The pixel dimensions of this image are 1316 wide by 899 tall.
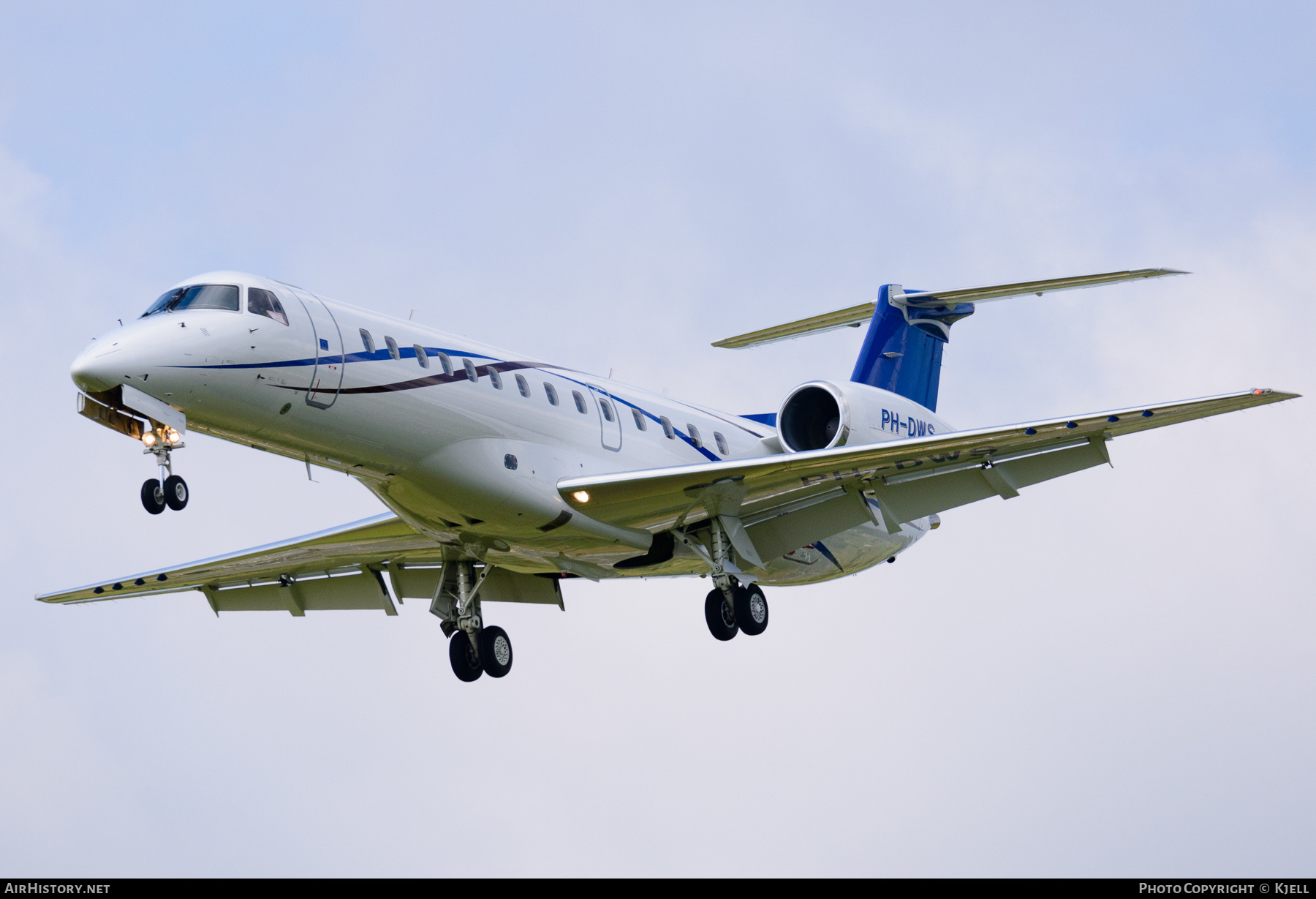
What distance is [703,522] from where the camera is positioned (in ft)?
57.0

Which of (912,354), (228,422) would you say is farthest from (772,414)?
(228,422)

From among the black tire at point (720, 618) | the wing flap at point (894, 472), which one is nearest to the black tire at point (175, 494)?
the wing flap at point (894, 472)

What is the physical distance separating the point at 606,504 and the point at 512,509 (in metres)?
1.10

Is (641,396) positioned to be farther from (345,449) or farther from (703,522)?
(345,449)

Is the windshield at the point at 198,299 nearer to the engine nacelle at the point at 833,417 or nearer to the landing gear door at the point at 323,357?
the landing gear door at the point at 323,357

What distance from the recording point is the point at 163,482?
1291 cm

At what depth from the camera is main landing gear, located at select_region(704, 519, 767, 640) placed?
1712 centimetres

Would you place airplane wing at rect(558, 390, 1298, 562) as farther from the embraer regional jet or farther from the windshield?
the windshield

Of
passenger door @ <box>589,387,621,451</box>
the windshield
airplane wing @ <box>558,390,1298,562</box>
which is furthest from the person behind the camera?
passenger door @ <box>589,387,621,451</box>

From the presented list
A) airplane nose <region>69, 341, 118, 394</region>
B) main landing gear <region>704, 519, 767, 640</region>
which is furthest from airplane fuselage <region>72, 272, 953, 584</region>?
main landing gear <region>704, 519, 767, 640</region>

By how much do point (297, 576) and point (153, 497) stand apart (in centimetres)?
742

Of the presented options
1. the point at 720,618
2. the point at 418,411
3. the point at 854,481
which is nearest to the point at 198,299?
the point at 418,411

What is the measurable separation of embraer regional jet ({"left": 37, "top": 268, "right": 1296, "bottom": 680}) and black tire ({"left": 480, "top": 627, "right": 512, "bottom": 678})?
0.02m

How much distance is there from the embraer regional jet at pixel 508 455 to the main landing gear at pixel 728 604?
0.08 feet
